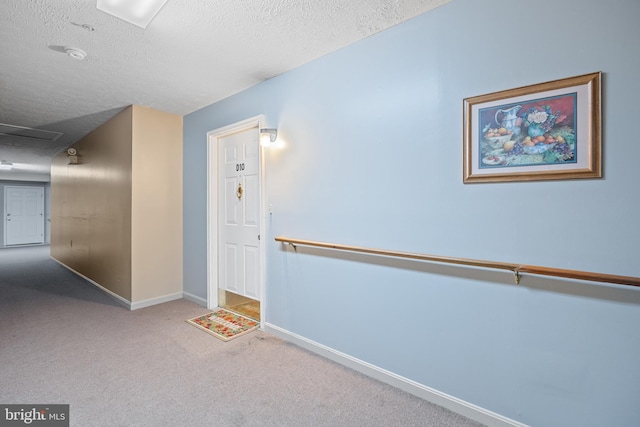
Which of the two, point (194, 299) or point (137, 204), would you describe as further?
point (194, 299)

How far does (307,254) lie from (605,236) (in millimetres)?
1896

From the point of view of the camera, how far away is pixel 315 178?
251cm

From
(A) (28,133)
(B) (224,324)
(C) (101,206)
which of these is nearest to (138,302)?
(B) (224,324)

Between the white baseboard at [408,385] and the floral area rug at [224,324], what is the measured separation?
0.47m

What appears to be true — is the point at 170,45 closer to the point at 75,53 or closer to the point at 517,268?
the point at 75,53

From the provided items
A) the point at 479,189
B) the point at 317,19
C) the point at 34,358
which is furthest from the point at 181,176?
the point at 479,189

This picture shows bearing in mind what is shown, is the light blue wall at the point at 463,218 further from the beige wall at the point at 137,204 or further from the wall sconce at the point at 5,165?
the wall sconce at the point at 5,165

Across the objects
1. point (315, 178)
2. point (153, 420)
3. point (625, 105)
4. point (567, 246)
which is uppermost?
point (625, 105)

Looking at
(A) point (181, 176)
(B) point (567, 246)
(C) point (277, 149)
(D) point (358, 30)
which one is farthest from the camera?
(A) point (181, 176)

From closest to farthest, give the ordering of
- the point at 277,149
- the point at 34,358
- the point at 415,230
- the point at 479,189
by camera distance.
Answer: the point at 479,189 < the point at 415,230 < the point at 34,358 < the point at 277,149

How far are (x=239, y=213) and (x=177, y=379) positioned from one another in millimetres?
1717

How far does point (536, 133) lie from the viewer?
152cm

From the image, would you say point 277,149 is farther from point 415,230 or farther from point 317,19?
point 415,230

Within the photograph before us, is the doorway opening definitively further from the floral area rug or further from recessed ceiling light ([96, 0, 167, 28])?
recessed ceiling light ([96, 0, 167, 28])
